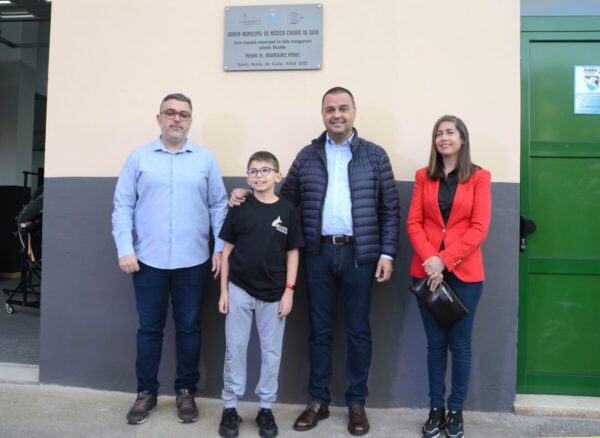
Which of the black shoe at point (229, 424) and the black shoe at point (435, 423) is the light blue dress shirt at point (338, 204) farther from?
the black shoe at point (229, 424)

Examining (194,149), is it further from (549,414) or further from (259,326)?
(549,414)

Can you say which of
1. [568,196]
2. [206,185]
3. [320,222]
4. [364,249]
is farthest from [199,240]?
[568,196]

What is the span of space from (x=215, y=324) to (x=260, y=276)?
88 centimetres

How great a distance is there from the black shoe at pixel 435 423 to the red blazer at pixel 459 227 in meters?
0.84

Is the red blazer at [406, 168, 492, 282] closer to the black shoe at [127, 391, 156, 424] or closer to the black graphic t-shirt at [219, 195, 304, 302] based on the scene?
the black graphic t-shirt at [219, 195, 304, 302]

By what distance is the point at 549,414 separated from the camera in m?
3.17

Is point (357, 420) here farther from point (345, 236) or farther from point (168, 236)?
point (168, 236)

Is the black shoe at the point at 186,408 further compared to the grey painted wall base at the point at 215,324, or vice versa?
the grey painted wall base at the point at 215,324

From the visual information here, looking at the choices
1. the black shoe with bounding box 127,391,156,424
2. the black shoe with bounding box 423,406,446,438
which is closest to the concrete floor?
the black shoe with bounding box 127,391,156,424

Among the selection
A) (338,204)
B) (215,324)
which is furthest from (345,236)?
(215,324)

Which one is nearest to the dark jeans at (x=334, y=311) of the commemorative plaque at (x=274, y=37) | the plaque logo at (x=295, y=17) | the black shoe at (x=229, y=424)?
the black shoe at (x=229, y=424)

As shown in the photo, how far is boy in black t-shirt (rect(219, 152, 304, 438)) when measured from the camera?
8.93 ft

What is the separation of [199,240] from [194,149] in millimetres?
588

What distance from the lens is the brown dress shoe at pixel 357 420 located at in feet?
9.38
